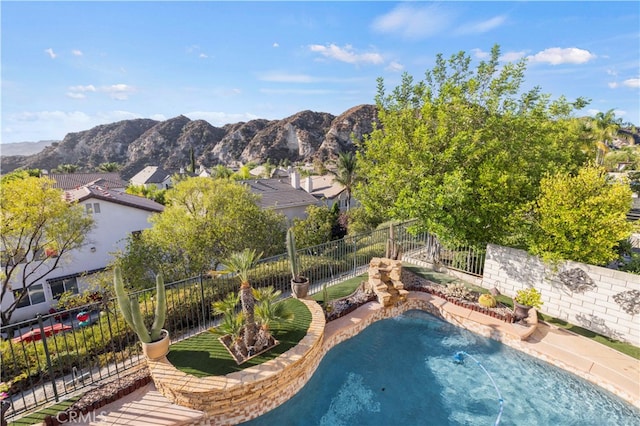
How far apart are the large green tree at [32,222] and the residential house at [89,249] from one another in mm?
1946

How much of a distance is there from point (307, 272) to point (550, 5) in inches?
612

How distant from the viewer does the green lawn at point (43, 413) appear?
19.7 feet

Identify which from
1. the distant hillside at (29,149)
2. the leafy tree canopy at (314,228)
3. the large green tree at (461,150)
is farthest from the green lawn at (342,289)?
the distant hillside at (29,149)

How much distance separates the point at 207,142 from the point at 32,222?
139 metres

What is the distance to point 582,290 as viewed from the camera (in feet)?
32.6

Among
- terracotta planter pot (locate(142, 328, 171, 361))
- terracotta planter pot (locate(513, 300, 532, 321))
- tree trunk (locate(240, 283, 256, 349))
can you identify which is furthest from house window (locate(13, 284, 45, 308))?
terracotta planter pot (locate(513, 300, 532, 321))

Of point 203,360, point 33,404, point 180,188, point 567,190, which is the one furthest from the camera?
point 180,188

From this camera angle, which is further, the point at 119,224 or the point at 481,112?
the point at 119,224

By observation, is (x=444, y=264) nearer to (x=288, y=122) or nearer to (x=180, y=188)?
(x=180, y=188)

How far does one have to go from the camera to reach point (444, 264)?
14.6 meters

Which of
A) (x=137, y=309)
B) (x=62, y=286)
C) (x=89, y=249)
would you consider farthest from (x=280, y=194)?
(x=137, y=309)

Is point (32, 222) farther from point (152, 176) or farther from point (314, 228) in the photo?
point (152, 176)

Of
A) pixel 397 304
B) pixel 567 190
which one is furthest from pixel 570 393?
pixel 567 190

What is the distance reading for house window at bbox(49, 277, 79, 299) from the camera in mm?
18672
